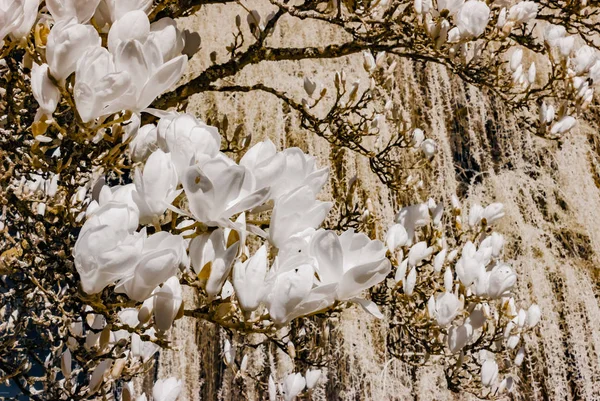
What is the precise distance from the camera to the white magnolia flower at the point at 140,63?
0.51m

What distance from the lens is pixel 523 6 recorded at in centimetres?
119

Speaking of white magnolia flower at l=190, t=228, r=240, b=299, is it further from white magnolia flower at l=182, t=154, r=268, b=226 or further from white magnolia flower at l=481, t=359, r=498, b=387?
white magnolia flower at l=481, t=359, r=498, b=387

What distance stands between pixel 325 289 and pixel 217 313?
0.12m

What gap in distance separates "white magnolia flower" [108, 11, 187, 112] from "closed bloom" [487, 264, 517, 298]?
773mm

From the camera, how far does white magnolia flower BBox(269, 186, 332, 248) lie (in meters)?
0.51

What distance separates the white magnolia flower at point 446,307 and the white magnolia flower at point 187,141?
28.1 inches

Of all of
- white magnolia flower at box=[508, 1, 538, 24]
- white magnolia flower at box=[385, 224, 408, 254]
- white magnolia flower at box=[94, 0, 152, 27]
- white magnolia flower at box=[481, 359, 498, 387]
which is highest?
white magnolia flower at box=[508, 1, 538, 24]

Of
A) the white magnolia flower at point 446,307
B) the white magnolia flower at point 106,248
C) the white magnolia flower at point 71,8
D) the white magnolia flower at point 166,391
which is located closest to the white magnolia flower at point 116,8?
the white magnolia flower at point 71,8

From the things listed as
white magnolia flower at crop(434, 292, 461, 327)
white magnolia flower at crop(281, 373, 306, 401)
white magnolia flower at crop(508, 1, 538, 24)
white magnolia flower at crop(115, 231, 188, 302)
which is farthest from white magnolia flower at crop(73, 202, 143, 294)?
white magnolia flower at crop(281, 373, 306, 401)

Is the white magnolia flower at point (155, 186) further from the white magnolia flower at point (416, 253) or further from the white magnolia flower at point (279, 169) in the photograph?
the white magnolia flower at point (416, 253)

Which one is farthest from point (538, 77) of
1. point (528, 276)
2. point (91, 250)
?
point (91, 250)

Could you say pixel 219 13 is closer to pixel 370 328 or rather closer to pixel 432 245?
pixel 370 328

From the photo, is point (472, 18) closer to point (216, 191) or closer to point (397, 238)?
point (397, 238)

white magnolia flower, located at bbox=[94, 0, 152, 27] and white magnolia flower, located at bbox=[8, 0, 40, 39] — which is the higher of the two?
white magnolia flower, located at bbox=[94, 0, 152, 27]
